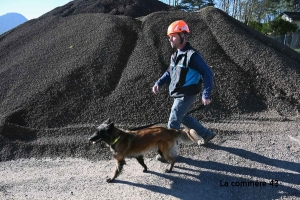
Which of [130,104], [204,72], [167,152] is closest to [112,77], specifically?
[130,104]

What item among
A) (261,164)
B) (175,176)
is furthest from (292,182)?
(175,176)

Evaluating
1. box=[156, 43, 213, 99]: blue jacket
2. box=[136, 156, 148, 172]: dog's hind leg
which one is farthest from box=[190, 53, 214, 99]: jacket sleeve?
box=[136, 156, 148, 172]: dog's hind leg

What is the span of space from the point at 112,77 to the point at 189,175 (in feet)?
13.0

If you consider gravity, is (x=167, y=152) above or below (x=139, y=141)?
below

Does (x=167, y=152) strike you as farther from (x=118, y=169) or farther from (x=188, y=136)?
(x=118, y=169)

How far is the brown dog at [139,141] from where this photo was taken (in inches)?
169

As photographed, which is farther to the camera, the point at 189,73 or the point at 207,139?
the point at 207,139

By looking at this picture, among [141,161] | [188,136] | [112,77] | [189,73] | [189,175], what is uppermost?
[189,73]

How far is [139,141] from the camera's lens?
14.5 feet

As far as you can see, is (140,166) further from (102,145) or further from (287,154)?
(287,154)

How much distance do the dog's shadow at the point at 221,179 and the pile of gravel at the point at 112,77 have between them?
175cm

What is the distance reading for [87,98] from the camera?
7098mm

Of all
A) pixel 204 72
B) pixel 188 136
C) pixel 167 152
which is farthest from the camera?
pixel 188 136

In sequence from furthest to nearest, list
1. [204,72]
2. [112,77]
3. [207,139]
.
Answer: [112,77], [207,139], [204,72]
